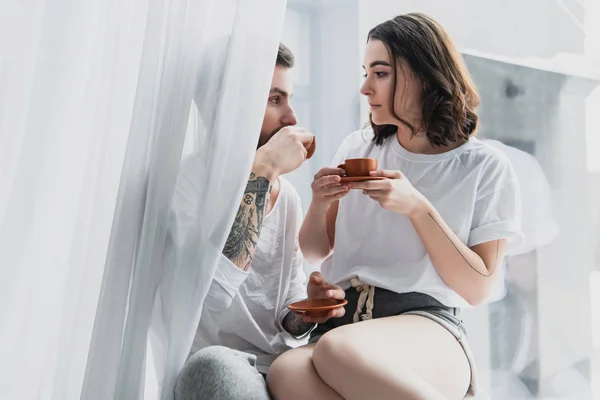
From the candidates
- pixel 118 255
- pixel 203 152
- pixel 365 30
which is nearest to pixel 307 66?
pixel 365 30

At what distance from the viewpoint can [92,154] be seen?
0.95 m

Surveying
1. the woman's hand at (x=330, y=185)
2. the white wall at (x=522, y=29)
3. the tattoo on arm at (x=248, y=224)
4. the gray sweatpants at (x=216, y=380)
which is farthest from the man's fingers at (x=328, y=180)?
the white wall at (x=522, y=29)

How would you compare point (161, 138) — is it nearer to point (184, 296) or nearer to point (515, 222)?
point (184, 296)

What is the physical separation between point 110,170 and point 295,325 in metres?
0.62

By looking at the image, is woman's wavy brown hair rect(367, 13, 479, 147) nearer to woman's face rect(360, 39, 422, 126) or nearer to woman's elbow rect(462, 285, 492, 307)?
woman's face rect(360, 39, 422, 126)

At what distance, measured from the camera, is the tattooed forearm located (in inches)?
54.3

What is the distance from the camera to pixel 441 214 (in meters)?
1.40

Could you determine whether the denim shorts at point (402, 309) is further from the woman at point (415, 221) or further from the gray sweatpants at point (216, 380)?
the gray sweatpants at point (216, 380)

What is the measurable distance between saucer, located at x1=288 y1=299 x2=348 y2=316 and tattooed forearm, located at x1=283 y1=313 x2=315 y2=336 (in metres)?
0.11

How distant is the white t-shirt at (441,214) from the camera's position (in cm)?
136

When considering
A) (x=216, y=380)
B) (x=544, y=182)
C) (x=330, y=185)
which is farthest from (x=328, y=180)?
(x=544, y=182)

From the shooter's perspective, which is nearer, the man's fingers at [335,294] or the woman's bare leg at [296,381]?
the woman's bare leg at [296,381]

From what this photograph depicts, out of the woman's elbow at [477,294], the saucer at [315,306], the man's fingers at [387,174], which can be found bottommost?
the saucer at [315,306]

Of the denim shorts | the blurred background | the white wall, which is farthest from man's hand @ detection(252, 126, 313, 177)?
the white wall
